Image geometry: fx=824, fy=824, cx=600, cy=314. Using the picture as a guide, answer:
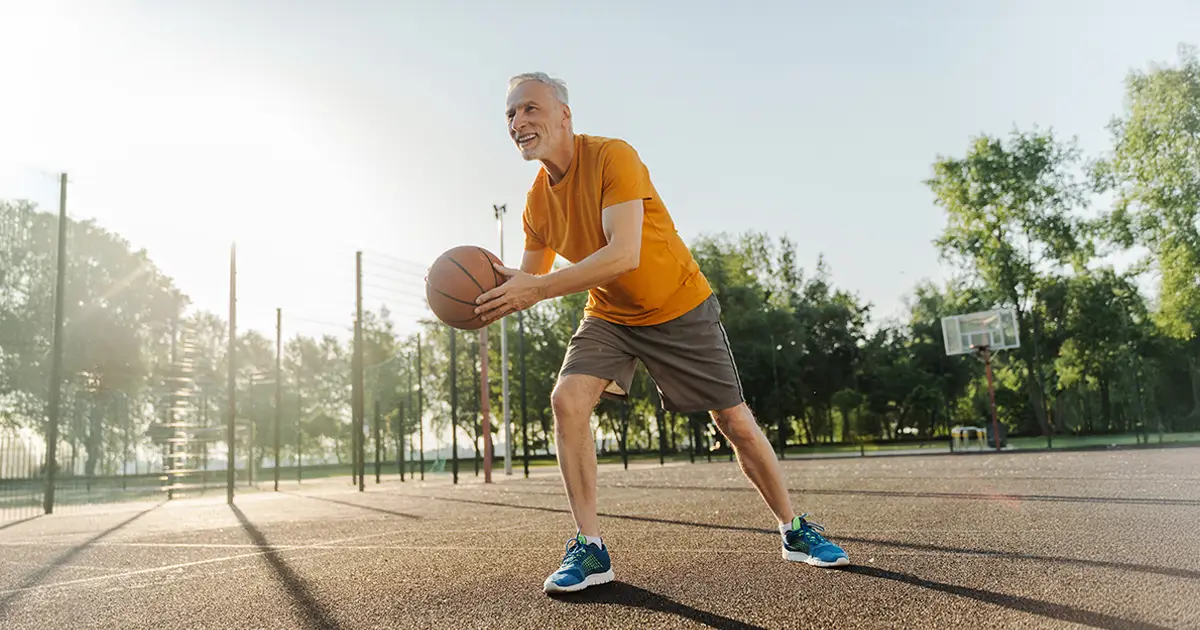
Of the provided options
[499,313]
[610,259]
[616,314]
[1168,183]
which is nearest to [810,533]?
[616,314]

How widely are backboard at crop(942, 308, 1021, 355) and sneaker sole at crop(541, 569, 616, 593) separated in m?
27.0

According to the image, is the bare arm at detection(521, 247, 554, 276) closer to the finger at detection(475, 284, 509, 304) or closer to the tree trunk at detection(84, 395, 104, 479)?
the finger at detection(475, 284, 509, 304)

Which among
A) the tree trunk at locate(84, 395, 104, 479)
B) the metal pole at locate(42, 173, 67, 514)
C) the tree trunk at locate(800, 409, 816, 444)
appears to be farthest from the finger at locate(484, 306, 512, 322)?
the tree trunk at locate(800, 409, 816, 444)

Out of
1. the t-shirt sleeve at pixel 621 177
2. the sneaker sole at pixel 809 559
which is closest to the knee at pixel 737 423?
the sneaker sole at pixel 809 559

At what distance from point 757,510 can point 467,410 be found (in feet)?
119

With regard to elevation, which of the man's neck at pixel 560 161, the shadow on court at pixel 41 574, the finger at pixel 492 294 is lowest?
the shadow on court at pixel 41 574

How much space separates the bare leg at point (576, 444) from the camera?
10.6 ft

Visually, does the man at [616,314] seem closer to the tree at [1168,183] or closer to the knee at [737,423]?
the knee at [737,423]

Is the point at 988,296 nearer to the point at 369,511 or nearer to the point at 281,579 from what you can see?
the point at 369,511

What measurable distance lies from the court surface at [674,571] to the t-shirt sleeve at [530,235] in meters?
1.40

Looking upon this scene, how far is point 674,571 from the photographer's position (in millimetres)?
3312

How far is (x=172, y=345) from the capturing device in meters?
34.2

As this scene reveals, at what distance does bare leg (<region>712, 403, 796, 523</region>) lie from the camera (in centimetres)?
339

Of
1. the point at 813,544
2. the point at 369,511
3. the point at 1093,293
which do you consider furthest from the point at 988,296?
the point at 813,544
